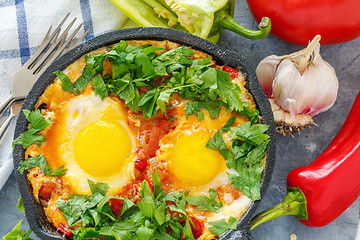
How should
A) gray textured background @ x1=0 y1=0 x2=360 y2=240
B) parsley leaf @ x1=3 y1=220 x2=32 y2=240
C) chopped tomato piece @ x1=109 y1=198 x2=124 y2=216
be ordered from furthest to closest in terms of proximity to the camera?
gray textured background @ x1=0 y1=0 x2=360 y2=240
parsley leaf @ x1=3 y1=220 x2=32 y2=240
chopped tomato piece @ x1=109 y1=198 x2=124 y2=216

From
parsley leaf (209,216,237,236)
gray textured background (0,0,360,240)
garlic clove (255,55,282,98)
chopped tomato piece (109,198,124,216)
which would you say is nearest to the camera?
parsley leaf (209,216,237,236)

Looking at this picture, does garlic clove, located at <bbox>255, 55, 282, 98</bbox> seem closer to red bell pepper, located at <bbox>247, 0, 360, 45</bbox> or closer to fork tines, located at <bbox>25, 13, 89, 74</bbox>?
red bell pepper, located at <bbox>247, 0, 360, 45</bbox>

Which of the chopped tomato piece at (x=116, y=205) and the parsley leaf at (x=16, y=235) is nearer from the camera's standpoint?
the chopped tomato piece at (x=116, y=205)

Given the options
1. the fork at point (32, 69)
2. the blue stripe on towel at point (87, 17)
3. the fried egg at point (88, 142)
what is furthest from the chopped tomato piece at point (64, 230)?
the blue stripe on towel at point (87, 17)

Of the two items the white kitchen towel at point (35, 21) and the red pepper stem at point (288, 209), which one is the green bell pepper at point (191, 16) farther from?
the red pepper stem at point (288, 209)

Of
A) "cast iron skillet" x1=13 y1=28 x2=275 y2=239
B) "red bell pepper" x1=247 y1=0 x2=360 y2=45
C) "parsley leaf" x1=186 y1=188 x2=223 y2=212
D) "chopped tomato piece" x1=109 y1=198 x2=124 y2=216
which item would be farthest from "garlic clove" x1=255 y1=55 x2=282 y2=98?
"chopped tomato piece" x1=109 y1=198 x2=124 y2=216

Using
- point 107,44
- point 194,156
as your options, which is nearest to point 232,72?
point 194,156
